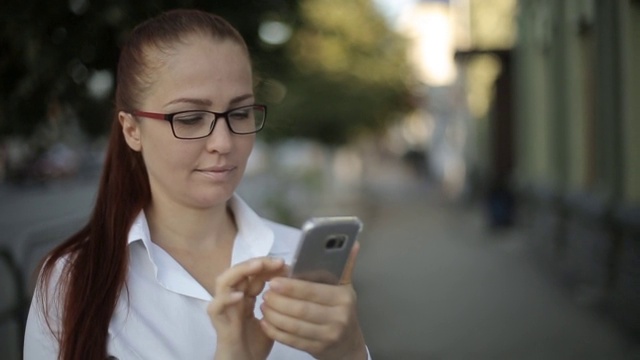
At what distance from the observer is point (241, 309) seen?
1.94 m

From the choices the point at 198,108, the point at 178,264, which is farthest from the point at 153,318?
the point at 198,108

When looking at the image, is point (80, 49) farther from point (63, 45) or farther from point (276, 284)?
point (276, 284)

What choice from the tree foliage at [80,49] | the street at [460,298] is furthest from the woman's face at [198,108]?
the street at [460,298]

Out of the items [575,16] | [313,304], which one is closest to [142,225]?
[313,304]

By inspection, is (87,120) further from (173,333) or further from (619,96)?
(619,96)

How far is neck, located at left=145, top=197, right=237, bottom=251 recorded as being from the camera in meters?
2.35

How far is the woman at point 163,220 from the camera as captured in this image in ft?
7.07

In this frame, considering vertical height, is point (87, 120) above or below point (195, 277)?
below

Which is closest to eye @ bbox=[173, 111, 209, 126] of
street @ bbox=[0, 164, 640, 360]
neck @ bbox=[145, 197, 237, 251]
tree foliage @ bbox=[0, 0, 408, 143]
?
neck @ bbox=[145, 197, 237, 251]

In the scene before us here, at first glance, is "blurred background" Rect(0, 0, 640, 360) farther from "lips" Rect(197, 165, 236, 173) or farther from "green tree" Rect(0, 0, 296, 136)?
"lips" Rect(197, 165, 236, 173)

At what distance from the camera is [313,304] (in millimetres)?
1866

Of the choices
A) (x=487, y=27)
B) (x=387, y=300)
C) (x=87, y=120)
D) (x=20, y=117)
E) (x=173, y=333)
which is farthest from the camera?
(x=487, y=27)

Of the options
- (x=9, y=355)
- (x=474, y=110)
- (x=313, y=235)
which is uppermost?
(x=313, y=235)

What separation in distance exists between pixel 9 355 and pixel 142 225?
438cm
